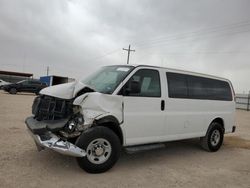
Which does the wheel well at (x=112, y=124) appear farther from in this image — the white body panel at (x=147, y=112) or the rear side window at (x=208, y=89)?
the rear side window at (x=208, y=89)

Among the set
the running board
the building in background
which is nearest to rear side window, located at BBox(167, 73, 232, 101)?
the running board

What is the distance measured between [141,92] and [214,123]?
3.10 metres

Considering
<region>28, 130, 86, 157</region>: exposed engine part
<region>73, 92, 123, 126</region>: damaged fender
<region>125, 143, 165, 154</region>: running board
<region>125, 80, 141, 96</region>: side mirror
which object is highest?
<region>125, 80, 141, 96</region>: side mirror

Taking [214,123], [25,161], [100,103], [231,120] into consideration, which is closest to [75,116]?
[100,103]

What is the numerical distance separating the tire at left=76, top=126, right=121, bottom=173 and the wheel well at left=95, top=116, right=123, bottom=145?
11cm

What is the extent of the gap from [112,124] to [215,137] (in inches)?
153

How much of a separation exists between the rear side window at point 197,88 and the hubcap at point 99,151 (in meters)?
2.01

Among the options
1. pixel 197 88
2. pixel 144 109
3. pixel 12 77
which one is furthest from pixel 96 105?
pixel 12 77

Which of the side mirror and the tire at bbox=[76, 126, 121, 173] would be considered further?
the side mirror

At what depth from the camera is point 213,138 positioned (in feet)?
24.6

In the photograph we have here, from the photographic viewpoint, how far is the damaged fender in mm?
4664

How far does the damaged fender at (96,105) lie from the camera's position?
4664mm

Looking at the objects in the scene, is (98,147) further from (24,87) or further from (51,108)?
(24,87)

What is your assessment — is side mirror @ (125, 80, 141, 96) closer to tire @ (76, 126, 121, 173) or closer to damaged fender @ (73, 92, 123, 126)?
damaged fender @ (73, 92, 123, 126)
